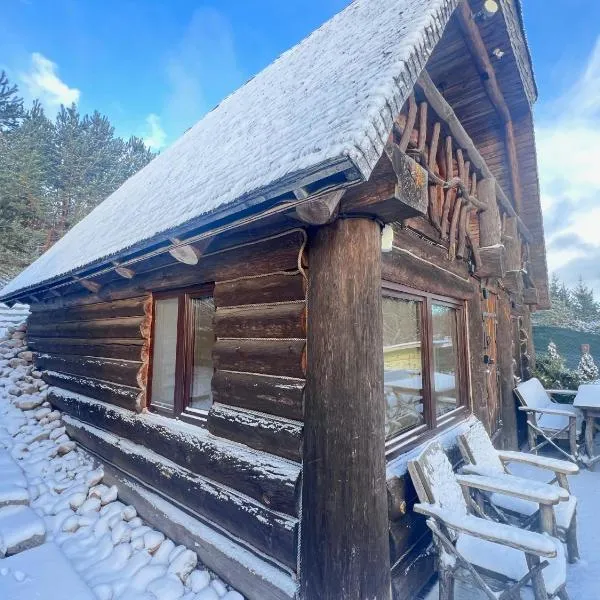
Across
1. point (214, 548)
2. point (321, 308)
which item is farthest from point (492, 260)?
point (214, 548)

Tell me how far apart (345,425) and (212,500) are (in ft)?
4.97

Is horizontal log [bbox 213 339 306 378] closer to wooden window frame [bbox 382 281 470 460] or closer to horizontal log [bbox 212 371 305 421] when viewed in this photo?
horizontal log [bbox 212 371 305 421]

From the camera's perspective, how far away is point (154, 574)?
2650mm

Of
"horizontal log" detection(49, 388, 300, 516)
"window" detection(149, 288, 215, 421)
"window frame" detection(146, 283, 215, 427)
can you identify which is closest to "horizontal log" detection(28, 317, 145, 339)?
"window" detection(149, 288, 215, 421)

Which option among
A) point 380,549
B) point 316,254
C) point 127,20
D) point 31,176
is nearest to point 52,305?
point 316,254

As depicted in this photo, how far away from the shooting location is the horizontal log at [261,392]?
2.25 metres

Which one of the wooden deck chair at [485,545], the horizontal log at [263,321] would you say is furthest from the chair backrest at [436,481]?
the horizontal log at [263,321]

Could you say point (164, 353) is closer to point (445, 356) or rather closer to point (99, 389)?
point (99, 389)

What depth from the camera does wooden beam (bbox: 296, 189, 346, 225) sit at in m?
1.71

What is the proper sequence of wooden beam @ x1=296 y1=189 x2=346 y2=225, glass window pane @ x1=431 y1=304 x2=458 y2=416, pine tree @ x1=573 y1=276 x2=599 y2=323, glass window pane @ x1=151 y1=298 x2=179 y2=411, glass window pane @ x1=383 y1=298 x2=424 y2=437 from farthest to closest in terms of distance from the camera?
pine tree @ x1=573 y1=276 x2=599 y2=323, glass window pane @ x1=431 y1=304 x2=458 y2=416, glass window pane @ x1=151 y1=298 x2=179 y2=411, glass window pane @ x1=383 y1=298 x2=424 y2=437, wooden beam @ x1=296 y1=189 x2=346 y2=225

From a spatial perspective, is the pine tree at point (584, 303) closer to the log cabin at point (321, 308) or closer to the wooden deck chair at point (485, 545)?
the log cabin at point (321, 308)

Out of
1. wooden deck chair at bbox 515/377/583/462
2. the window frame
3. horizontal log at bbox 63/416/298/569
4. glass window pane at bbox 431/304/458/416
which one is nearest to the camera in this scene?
horizontal log at bbox 63/416/298/569

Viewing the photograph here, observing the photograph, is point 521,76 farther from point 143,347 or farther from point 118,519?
point 118,519

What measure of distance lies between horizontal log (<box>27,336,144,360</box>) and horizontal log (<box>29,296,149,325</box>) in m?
0.32
